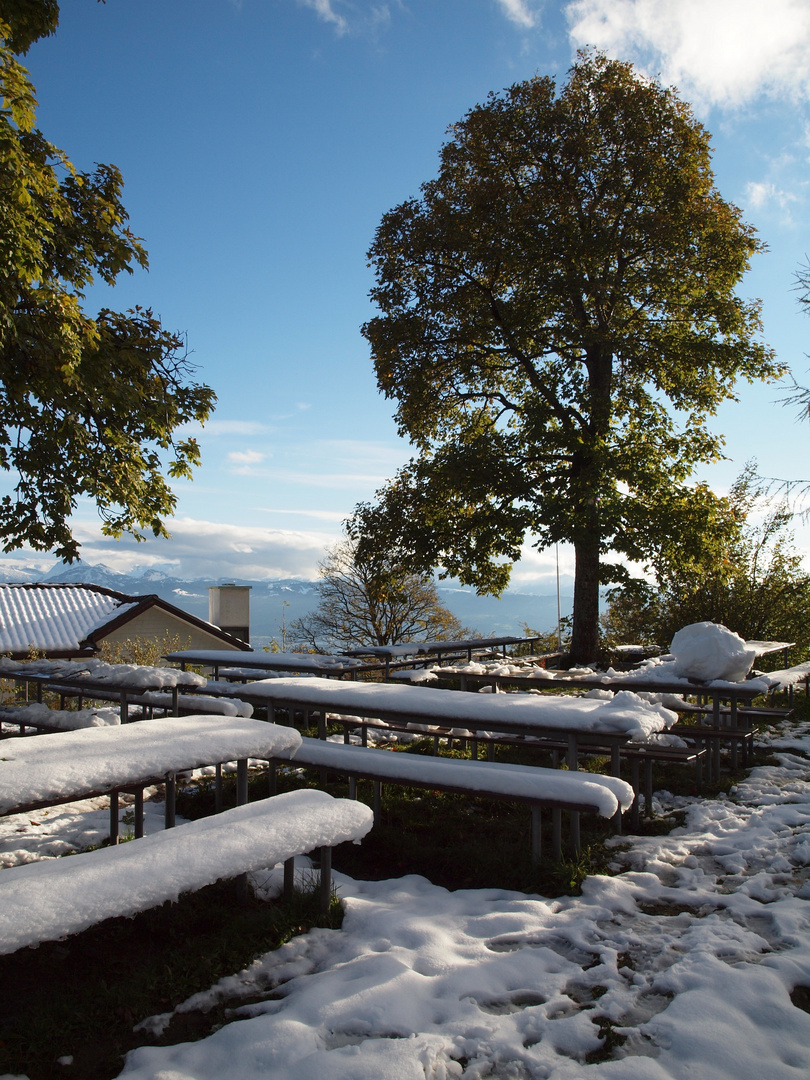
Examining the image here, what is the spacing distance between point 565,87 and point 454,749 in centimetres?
1473

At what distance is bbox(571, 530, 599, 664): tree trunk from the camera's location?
14.2 meters

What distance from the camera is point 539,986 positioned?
2.56 m

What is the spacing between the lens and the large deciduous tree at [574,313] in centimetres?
1371

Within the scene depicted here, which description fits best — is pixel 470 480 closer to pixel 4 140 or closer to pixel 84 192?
pixel 84 192

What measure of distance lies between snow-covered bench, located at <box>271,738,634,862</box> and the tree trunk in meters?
10.3

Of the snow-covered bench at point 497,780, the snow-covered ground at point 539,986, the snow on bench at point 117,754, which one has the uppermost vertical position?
the snow on bench at point 117,754

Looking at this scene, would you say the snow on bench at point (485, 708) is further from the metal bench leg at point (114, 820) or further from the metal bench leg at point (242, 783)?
the metal bench leg at point (114, 820)

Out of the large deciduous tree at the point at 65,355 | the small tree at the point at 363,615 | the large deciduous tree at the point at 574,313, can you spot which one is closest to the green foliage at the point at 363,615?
the small tree at the point at 363,615

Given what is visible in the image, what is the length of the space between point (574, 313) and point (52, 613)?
1578cm

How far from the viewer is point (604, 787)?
366 centimetres

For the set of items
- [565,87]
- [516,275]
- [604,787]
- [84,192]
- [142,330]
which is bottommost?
[604,787]

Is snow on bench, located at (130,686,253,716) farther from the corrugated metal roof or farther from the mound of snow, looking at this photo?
the corrugated metal roof

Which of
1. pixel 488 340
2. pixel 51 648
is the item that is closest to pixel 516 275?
pixel 488 340

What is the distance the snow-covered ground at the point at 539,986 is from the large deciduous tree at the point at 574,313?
10.3m
